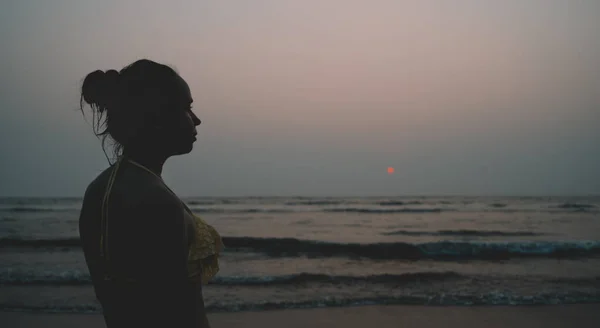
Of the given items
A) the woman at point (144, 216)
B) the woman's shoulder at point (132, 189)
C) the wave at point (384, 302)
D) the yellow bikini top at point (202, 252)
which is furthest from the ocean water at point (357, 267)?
the woman's shoulder at point (132, 189)

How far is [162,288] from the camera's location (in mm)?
970

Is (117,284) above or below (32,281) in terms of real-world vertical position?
above

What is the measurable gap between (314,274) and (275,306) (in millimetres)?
2690

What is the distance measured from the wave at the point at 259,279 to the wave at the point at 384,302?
Result: 1.48m

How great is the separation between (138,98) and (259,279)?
8020 millimetres

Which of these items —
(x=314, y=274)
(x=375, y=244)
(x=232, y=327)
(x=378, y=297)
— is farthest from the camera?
(x=375, y=244)

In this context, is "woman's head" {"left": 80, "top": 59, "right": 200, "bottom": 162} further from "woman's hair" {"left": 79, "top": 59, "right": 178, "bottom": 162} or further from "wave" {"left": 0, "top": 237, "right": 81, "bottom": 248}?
"wave" {"left": 0, "top": 237, "right": 81, "bottom": 248}

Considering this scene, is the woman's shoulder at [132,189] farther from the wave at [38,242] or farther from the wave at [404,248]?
the wave at [38,242]

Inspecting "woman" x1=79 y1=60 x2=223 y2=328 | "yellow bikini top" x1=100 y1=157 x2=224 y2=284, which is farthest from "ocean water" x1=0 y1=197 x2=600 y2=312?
"woman" x1=79 y1=60 x2=223 y2=328

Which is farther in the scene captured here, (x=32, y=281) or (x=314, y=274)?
(x=314, y=274)

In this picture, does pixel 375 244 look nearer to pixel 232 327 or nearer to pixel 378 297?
pixel 378 297

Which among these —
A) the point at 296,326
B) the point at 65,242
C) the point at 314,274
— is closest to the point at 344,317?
the point at 296,326

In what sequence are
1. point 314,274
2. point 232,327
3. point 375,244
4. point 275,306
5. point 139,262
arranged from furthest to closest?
point 375,244
point 314,274
point 275,306
point 232,327
point 139,262

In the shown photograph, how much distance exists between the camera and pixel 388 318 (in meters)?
6.05
